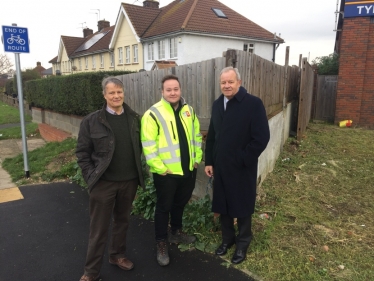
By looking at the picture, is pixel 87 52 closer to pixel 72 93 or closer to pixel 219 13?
pixel 219 13

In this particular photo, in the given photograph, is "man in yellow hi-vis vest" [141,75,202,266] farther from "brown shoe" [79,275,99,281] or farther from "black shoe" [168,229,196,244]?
"brown shoe" [79,275,99,281]

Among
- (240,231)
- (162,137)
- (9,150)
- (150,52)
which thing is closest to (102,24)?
(150,52)

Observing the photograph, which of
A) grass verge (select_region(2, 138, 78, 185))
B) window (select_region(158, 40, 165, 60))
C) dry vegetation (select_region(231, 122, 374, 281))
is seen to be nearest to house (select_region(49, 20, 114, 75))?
window (select_region(158, 40, 165, 60))

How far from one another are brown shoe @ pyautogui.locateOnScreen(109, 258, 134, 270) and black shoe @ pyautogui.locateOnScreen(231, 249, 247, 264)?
1.03 metres

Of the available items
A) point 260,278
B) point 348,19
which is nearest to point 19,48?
point 260,278

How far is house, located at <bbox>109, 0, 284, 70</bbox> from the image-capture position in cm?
2034

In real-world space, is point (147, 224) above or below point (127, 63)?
below

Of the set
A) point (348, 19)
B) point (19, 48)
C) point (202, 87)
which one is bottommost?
point (202, 87)

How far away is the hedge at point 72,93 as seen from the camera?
772 cm

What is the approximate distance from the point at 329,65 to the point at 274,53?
1314cm

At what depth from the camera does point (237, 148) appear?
9.63ft

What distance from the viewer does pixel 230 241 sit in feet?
10.9

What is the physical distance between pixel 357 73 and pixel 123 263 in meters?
10.6

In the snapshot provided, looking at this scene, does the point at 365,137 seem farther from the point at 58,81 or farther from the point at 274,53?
the point at 274,53
